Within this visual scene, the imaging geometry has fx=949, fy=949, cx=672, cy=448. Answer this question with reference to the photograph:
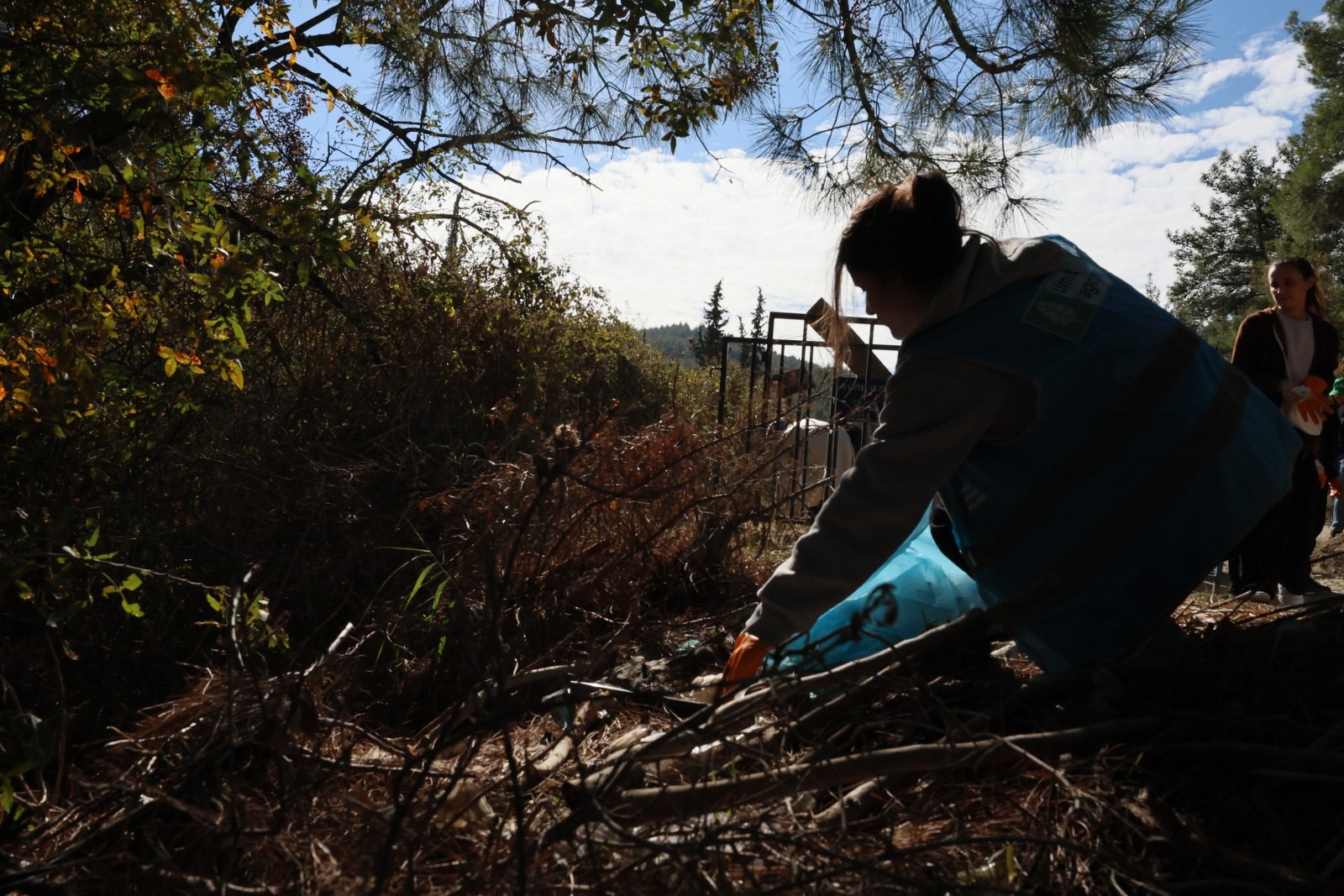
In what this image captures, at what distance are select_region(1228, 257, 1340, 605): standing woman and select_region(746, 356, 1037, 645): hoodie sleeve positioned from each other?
271 cm

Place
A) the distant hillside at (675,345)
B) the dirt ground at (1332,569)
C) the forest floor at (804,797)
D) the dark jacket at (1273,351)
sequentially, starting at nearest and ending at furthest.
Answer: the forest floor at (804,797) → the dark jacket at (1273,351) → the dirt ground at (1332,569) → the distant hillside at (675,345)

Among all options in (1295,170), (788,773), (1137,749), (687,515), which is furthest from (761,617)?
(1295,170)

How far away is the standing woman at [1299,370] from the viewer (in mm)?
3814

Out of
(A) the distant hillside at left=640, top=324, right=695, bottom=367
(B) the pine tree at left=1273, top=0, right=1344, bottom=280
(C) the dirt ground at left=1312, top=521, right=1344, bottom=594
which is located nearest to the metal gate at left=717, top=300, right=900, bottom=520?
(A) the distant hillside at left=640, top=324, right=695, bottom=367

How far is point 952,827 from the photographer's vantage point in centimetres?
147

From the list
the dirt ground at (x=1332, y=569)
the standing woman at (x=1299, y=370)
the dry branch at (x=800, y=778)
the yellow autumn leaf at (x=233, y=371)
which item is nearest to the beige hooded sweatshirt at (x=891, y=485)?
the dry branch at (x=800, y=778)

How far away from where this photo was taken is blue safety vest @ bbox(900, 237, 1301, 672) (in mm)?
1846

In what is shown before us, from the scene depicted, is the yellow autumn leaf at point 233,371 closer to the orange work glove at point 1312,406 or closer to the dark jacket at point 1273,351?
the dark jacket at point 1273,351

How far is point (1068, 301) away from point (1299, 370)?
2909 mm

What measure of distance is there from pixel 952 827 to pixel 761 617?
0.49 m

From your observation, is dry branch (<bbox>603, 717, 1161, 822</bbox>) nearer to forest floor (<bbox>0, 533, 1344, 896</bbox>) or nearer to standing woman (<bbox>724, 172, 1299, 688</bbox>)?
forest floor (<bbox>0, 533, 1344, 896</bbox>)

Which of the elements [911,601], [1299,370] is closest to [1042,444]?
[911,601]

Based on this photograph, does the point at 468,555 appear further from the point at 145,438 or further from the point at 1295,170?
the point at 1295,170

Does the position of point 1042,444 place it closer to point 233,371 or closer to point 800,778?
point 800,778
